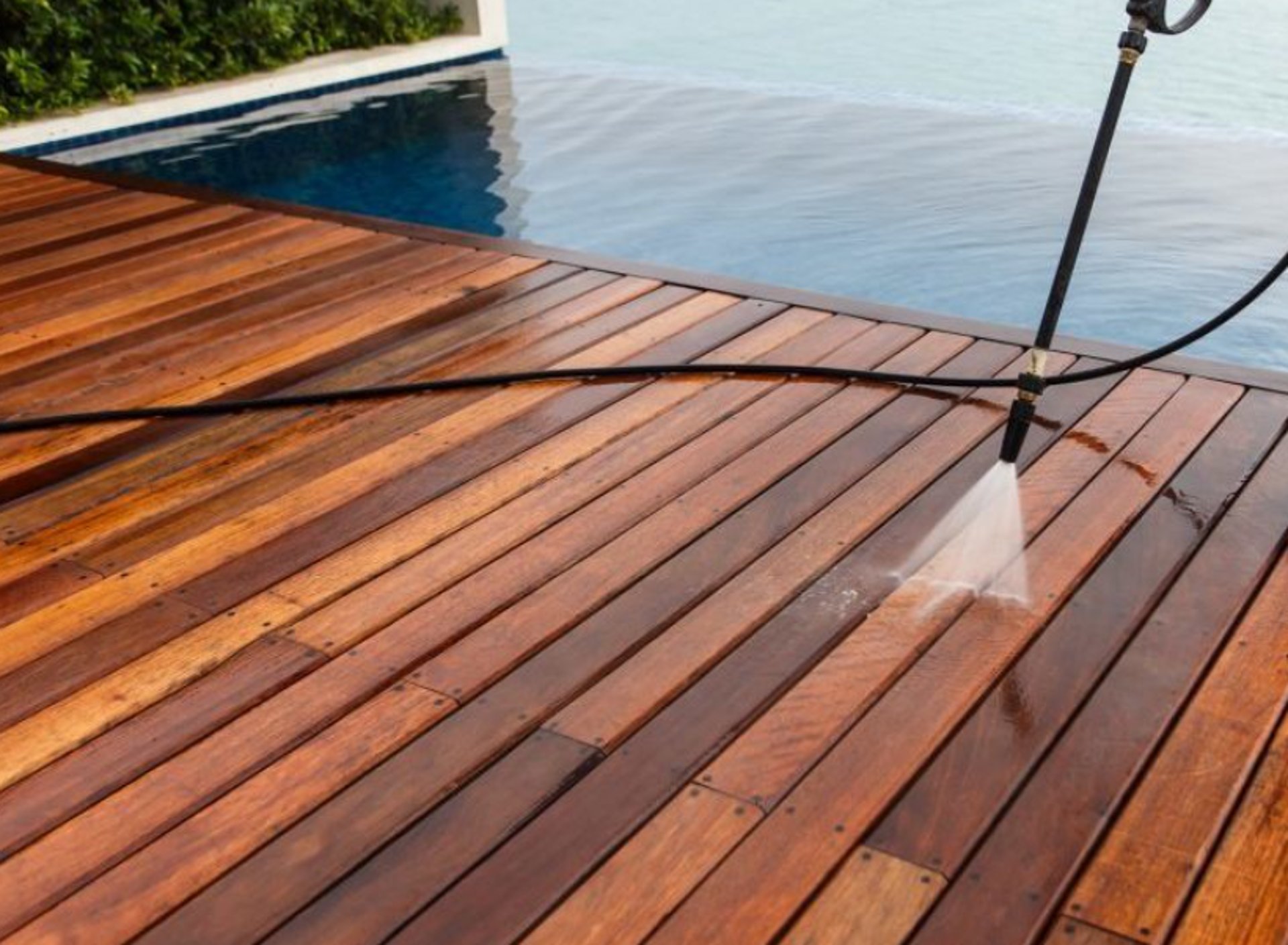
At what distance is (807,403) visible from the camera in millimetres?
2477

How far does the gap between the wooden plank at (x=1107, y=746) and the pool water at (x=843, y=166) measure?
236 centimetres

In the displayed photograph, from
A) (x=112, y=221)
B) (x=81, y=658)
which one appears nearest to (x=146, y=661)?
(x=81, y=658)

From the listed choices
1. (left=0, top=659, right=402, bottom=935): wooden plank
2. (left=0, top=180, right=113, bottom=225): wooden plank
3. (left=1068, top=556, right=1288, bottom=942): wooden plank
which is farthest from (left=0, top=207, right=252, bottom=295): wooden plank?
(left=1068, top=556, right=1288, bottom=942): wooden plank

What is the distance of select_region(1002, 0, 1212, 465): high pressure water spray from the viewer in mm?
1873

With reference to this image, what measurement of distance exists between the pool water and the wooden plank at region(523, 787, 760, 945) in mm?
3140

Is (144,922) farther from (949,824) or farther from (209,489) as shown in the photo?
(209,489)

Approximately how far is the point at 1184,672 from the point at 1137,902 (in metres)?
0.42

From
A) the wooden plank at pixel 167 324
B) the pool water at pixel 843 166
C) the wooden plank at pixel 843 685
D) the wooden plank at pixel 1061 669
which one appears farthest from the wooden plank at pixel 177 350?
the pool water at pixel 843 166

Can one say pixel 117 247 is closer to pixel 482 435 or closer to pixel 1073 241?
pixel 482 435

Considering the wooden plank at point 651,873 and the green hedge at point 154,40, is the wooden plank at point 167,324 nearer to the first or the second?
the wooden plank at point 651,873

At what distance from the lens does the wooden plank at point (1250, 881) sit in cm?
130

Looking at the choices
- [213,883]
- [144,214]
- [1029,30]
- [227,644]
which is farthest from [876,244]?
[1029,30]

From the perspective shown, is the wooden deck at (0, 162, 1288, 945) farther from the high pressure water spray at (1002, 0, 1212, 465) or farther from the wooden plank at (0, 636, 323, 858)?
the high pressure water spray at (1002, 0, 1212, 465)

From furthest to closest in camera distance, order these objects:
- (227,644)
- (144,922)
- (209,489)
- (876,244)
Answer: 1. (876,244)
2. (209,489)
3. (227,644)
4. (144,922)
